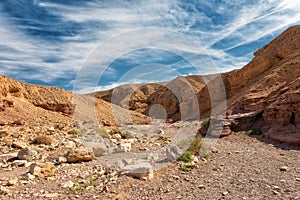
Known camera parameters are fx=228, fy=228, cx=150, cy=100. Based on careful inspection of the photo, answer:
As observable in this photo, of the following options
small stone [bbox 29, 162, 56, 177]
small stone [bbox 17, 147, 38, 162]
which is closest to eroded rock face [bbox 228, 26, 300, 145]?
small stone [bbox 29, 162, 56, 177]

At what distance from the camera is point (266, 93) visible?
59.7ft

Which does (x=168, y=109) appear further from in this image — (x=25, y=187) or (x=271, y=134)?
(x=25, y=187)

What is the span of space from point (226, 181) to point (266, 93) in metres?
14.6

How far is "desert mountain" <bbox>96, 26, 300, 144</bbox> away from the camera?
12062 mm

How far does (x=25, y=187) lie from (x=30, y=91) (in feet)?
97.2

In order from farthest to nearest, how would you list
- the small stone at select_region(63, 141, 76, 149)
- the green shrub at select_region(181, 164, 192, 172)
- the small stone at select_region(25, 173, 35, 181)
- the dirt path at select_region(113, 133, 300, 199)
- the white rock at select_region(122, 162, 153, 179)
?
1. the small stone at select_region(63, 141, 76, 149)
2. the green shrub at select_region(181, 164, 192, 172)
3. the small stone at select_region(25, 173, 35, 181)
4. the white rock at select_region(122, 162, 153, 179)
5. the dirt path at select_region(113, 133, 300, 199)

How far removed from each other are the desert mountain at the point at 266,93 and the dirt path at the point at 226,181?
3950 millimetres

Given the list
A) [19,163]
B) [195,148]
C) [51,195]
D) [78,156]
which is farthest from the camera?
[195,148]

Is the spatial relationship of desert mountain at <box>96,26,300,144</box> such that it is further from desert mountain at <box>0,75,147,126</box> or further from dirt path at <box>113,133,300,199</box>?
desert mountain at <box>0,75,147,126</box>

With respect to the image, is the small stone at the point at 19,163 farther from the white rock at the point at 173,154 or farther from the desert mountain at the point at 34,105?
the desert mountain at the point at 34,105

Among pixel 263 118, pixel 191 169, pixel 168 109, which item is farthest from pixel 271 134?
pixel 168 109

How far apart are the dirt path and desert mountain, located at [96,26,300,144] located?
13.0ft

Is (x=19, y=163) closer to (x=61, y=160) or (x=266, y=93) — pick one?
(x=61, y=160)

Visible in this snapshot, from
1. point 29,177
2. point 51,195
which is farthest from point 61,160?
point 51,195
